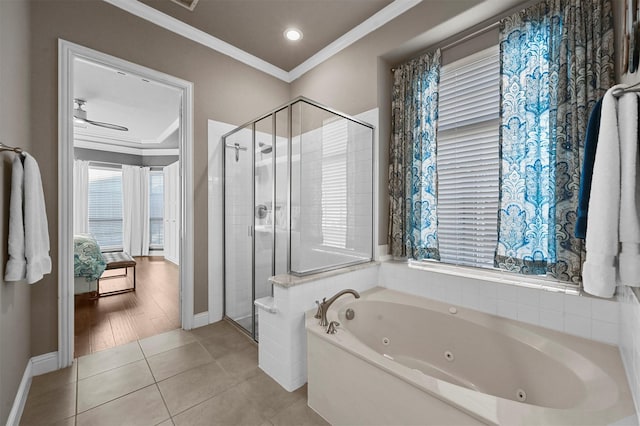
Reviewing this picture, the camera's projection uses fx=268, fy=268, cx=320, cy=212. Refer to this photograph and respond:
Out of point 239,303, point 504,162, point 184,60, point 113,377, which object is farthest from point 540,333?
point 184,60

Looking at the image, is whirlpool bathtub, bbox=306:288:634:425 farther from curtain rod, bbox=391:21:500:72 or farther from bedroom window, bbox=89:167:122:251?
bedroom window, bbox=89:167:122:251

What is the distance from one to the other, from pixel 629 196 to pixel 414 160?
1540 mm

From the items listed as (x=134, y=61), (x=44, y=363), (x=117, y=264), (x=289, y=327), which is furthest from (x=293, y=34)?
(x=117, y=264)

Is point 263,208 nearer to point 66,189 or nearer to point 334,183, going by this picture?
point 334,183

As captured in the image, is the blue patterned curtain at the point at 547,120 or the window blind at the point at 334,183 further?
the window blind at the point at 334,183

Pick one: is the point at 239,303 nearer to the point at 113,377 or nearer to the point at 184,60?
the point at 113,377

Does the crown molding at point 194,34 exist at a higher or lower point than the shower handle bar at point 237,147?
higher

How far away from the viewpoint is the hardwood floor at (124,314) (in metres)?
2.39

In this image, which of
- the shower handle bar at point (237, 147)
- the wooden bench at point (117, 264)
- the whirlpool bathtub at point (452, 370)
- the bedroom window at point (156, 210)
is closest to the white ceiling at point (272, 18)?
the shower handle bar at point (237, 147)

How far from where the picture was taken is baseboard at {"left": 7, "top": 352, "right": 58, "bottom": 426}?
1420mm

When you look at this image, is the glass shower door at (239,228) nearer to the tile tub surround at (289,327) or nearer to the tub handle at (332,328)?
the tile tub surround at (289,327)

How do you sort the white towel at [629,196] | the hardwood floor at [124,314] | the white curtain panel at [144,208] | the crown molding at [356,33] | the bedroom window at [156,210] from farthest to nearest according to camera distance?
the bedroom window at [156,210]
the white curtain panel at [144,208]
the hardwood floor at [124,314]
the crown molding at [356,33]
the white towel at [629,196]

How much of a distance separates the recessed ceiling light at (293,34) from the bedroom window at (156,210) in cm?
537

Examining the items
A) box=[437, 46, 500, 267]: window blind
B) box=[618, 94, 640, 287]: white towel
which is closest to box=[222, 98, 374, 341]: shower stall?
box=[437, 46, 500, 267]: window blind
